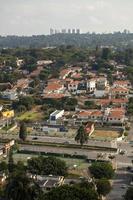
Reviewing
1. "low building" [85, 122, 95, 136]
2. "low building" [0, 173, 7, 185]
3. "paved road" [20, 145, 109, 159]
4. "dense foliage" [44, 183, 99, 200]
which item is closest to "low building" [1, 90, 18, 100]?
"low building" [85, 122, 95, 136]

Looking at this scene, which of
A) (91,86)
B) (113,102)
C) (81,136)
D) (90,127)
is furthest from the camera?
(91,86)

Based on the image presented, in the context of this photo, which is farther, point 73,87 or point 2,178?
point 73,87

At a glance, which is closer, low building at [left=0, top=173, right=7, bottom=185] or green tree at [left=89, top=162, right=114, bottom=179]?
low building at [left=0, top=173, right=7, bottom=185]

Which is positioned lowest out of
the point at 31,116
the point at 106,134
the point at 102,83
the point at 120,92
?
the point at 106,134

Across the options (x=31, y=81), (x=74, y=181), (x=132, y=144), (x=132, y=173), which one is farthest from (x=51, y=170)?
(x=31, y=81)

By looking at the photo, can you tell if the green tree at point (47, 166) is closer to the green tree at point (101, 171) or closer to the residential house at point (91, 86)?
the green tree at point (101, 171)

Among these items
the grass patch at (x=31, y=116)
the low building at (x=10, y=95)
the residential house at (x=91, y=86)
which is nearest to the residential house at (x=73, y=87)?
the residential house at (x=91, y=86)

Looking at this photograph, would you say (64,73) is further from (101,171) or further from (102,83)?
(101,171)

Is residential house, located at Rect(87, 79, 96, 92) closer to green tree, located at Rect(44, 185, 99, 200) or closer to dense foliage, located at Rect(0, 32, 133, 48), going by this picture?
green tree, located at Rect(44, 185, 99, 200)

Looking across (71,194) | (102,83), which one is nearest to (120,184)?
(71,194)
